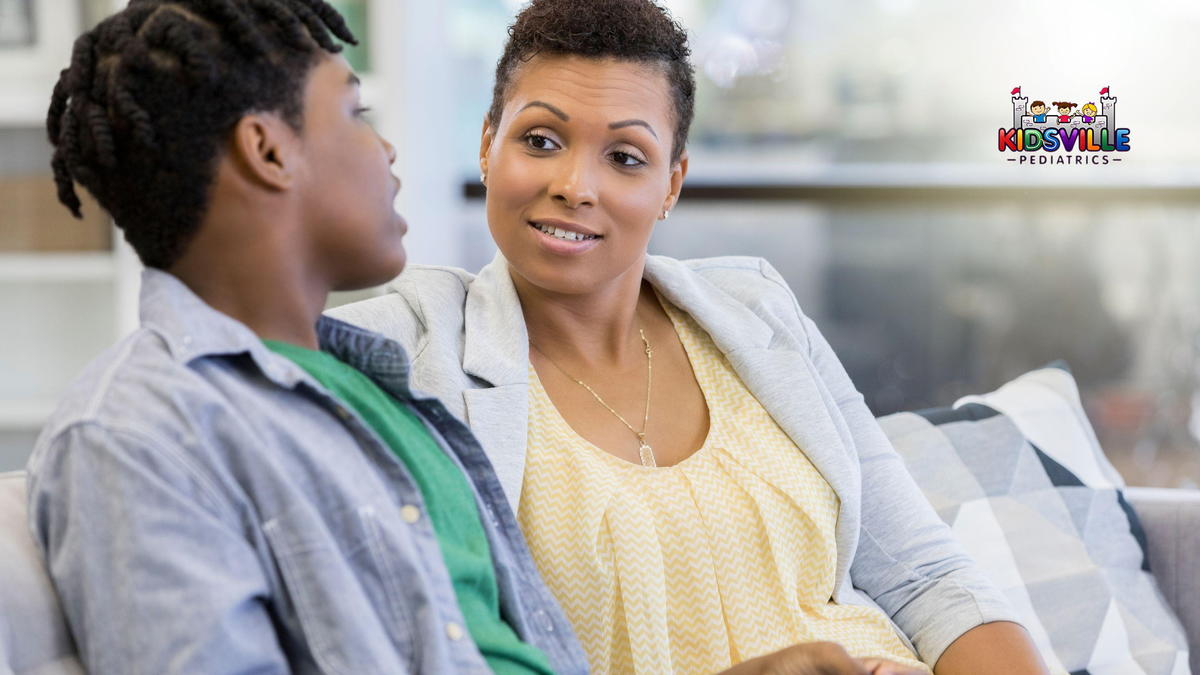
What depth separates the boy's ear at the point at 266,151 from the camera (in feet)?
2.94

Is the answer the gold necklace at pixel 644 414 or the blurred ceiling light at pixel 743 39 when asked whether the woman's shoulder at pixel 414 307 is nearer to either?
the gold necklace at pixel 644 414

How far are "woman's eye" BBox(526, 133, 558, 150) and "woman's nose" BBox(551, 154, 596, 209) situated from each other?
0.03m

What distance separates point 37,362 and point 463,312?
203 centimetres

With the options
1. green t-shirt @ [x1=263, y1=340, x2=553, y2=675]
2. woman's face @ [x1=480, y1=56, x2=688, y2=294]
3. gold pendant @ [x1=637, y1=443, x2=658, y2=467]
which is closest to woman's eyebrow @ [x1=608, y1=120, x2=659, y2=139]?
woman's face @ [x1=480, y1=56, x2=688, y2=294]

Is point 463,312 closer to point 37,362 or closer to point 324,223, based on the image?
point 324,223

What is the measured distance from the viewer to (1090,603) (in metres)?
1.66

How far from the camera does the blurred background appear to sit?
10.1 feet

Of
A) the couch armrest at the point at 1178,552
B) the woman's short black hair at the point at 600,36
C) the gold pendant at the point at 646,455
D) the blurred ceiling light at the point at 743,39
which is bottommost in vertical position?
the couch armrest at the point at 1178,552

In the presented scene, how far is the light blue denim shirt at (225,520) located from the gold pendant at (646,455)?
48cm

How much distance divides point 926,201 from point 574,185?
201 cm

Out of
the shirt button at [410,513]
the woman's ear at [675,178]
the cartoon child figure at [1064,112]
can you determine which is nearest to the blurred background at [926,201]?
the cartoon child figure at [1064,112]

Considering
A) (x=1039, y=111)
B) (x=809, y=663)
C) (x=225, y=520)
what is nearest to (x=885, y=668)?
(x=809, y=663)

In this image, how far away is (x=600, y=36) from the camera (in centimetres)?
139

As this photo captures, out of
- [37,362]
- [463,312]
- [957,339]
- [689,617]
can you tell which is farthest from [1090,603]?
[37,362]
